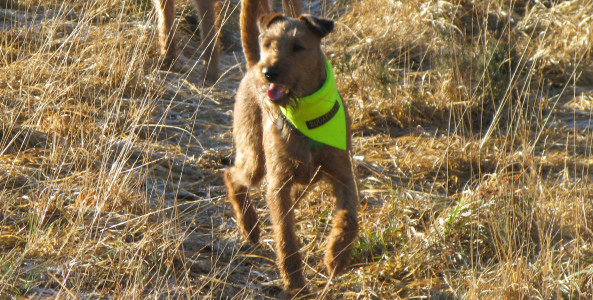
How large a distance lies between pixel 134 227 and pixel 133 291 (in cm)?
95

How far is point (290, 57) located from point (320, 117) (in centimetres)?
32

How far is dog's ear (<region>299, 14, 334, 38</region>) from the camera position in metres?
3.53

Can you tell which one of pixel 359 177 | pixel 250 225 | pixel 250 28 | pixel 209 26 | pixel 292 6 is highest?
pixel 250 28

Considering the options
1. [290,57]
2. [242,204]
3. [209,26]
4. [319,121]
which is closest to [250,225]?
[242,204]

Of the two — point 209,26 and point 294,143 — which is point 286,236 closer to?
point 294,143

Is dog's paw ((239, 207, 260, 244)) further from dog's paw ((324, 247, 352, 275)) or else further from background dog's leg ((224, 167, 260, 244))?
dog's paw ((324, 247, 352, 275))

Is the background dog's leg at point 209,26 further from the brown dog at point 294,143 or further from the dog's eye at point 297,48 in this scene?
the dog's eye at point 297,48

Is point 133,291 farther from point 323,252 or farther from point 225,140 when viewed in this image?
point 225,140

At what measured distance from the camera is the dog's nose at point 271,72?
326 cm

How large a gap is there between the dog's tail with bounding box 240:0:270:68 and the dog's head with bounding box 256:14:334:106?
0.32 m

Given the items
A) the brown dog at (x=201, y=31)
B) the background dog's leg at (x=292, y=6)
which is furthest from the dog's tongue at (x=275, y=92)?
the brown dog at (x=201, y=31)

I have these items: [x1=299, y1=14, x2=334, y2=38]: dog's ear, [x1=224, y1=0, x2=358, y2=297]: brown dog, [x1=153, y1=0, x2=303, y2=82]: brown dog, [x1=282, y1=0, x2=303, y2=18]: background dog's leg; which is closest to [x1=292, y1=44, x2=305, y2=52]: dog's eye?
[x1=224, y1=0, x2=358, y2=297]: brown dog

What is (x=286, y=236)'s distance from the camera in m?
3.48

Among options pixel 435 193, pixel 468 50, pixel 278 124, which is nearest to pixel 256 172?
pixel 278 124
